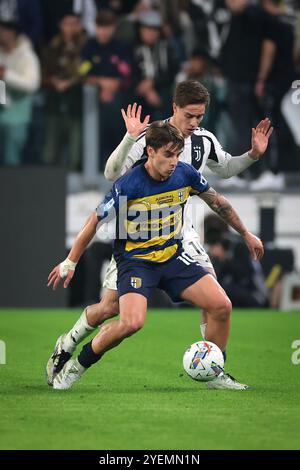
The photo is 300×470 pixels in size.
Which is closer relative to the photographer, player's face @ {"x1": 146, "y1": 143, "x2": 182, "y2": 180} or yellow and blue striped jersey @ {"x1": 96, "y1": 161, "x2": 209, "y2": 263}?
player's face @ {"x1": 146, "y1": 143, "x2": 182, "y2": 180}

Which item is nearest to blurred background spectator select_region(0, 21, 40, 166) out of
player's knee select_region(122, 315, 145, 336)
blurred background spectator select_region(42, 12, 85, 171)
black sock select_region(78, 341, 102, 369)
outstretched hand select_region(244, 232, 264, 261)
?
blurred background spectator select_region(42, 12, 85, 171)

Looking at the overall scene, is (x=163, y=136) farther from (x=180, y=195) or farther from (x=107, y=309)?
(x=107, y=309)

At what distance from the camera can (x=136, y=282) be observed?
8.05 metres

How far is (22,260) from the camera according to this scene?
1584 centimetres

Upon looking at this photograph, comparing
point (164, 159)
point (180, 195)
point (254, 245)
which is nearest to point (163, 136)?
point (164, 159)

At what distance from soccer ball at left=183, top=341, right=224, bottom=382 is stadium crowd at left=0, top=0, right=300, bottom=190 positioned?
8066 millimetres

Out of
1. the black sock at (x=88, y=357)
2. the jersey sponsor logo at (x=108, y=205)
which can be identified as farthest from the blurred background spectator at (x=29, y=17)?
A: the black sock at (x=88, y=357)

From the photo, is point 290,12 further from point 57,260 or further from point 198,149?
point 198,149

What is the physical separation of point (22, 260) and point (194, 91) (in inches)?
313

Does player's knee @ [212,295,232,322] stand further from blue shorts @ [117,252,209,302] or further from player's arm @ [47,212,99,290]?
player's arm @ [47,212,99,290]

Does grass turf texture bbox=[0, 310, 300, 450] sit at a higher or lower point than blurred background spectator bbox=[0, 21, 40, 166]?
lower

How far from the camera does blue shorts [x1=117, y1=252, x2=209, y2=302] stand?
26.4 feet

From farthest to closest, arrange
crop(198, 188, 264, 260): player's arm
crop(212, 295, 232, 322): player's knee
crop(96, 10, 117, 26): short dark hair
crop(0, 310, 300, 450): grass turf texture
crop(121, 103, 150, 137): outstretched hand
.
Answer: crop(96, 10, 117, 26): short dark hair → crop(198, 188, 264, 260): player's arm → crop(121, 103, 150, 137): outstretched hand → crop(212, 295, 232, 322): player's knee → crop(0, 310, 300, 450): grass turf texture
